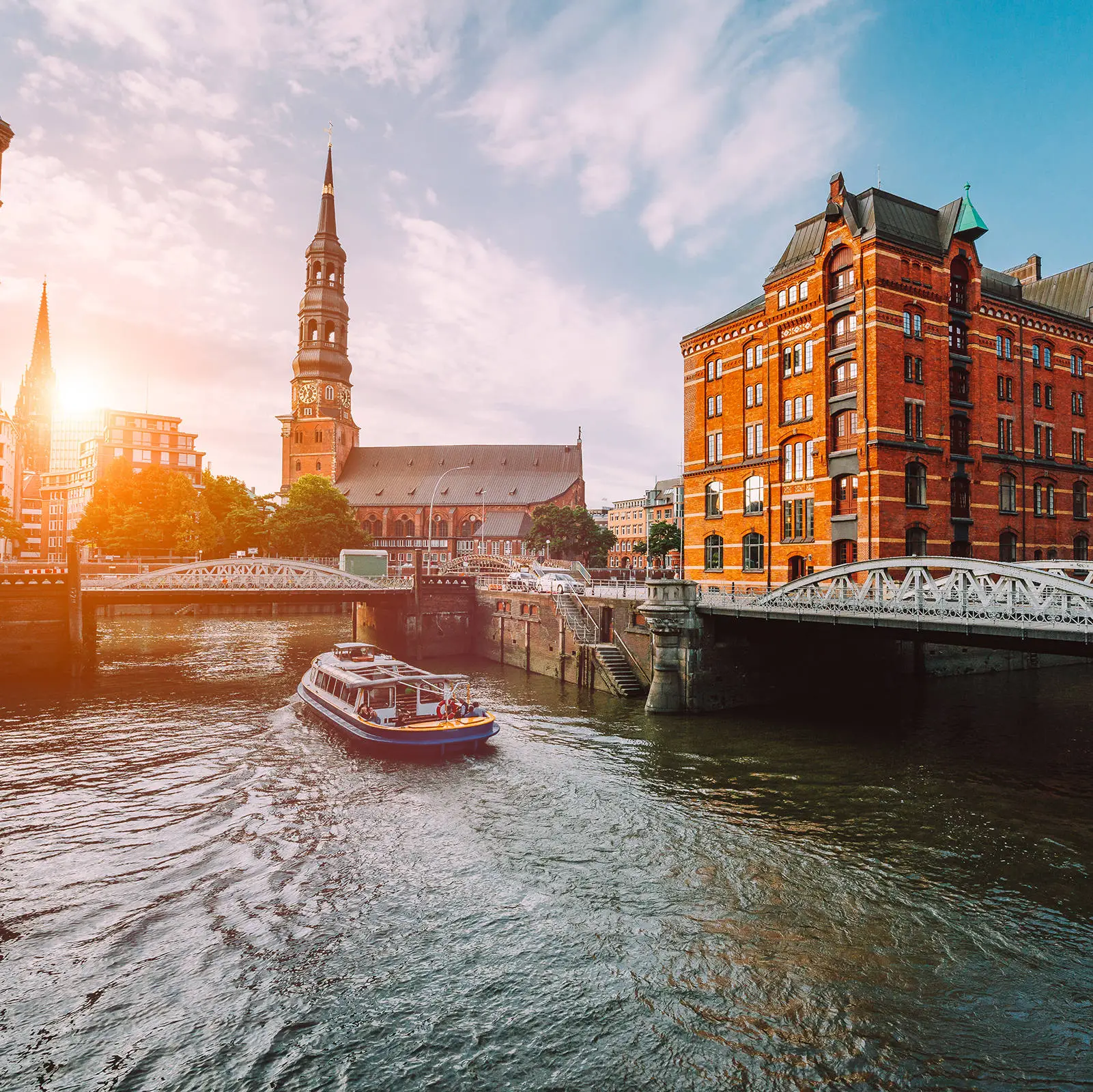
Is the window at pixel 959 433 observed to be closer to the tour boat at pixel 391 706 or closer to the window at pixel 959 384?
the window at pixel 959 384

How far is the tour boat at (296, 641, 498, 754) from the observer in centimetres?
2186

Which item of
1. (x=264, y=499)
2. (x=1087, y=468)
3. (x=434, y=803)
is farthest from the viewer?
(x=264, y=499)

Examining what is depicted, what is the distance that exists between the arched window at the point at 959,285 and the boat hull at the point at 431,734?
103ft

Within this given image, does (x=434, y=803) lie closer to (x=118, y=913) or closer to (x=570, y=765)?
(x=570, y=765)

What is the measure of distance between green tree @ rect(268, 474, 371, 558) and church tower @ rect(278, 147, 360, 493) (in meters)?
24.5

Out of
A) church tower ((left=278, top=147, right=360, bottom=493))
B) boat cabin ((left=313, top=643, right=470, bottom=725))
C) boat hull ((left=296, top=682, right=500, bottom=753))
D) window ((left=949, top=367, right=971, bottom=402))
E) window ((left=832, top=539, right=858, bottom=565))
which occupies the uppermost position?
church tower ((left=278, top=147, right=360, bottom=493))

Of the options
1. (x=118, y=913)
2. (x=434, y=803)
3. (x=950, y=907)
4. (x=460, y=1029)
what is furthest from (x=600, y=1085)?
(x=434, y=803)

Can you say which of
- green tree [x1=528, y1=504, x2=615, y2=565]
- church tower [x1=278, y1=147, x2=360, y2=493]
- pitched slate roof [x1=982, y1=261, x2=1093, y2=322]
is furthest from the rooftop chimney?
church tower [x1=278, y1=147, x2=360, y2=493]

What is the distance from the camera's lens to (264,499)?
278 feet

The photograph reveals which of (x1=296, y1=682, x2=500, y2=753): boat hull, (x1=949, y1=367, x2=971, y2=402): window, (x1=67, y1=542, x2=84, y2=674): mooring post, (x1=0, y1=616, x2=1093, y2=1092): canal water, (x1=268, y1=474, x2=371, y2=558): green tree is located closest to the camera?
(x1=0, y1=616, x2=1093, y2=1092): canal water

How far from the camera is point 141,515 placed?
6781 centimetres

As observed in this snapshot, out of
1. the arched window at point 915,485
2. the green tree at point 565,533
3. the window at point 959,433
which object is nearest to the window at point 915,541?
Answer: the arched window at point 915,485

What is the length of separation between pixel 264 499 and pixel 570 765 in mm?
73634

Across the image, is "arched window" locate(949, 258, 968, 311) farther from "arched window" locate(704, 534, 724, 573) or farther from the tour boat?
the tour boat
